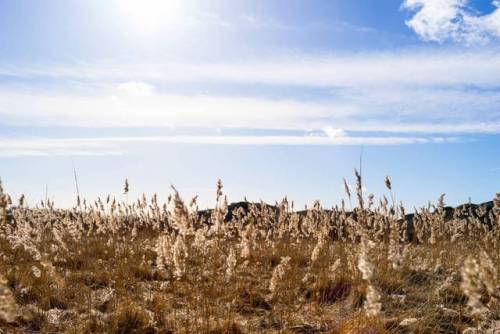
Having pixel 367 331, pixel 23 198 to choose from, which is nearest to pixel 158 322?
pixel 367 331

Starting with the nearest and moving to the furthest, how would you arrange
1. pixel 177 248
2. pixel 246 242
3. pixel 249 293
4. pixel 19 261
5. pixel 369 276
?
pixel 369 276
pixel 177 248
pixel 246 242
pixel 249 293
pixel 19 261

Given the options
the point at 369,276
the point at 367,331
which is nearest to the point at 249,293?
the point at 367,331

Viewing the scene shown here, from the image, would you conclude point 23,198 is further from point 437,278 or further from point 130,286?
point 437,278

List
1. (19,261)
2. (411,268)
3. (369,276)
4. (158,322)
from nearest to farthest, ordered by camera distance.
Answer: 1. (369,276)
2. (158,322)
3. (411,268)
4. (19,261)

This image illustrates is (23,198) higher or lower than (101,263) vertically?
higher

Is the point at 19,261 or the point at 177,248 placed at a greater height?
the point at 177,248

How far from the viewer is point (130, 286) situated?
19.1 ft

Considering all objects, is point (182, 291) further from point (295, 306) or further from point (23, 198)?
point (23, 198)

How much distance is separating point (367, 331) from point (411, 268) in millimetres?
3116

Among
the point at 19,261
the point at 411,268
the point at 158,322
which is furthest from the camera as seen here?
the point at 19,261

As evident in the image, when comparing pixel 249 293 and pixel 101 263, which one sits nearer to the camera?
pixel 249 293

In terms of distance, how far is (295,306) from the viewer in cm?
505

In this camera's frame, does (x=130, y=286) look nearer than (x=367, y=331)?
No

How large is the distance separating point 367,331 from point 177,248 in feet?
5.68
